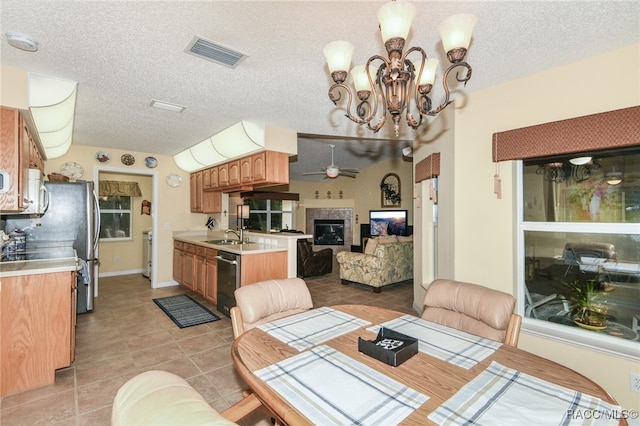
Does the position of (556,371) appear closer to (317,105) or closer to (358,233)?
(317,105)

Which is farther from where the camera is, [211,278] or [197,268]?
[197,268]

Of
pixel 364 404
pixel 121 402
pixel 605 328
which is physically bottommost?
pixel 605 328

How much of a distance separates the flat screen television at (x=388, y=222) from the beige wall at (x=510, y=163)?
473 centimetres

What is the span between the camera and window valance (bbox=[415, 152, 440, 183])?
320cm

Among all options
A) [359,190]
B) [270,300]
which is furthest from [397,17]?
[359,190]

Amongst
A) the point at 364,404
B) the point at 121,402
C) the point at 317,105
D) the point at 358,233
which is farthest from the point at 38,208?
the point at 358,233

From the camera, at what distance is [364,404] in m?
0.92

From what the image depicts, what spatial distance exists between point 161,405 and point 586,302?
9.26 ft

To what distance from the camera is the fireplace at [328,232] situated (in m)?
9.20

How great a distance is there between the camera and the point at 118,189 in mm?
6414

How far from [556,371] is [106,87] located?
11.2 feet

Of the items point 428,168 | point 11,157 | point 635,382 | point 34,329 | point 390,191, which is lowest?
point 635,382

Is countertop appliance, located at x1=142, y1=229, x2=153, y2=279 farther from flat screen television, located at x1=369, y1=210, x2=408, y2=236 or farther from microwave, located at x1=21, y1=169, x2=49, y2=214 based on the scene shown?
flat screen television, located at x1=369, y1=210, x2=408, y2=236

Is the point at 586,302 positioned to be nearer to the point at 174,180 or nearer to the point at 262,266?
the point at 262,266
